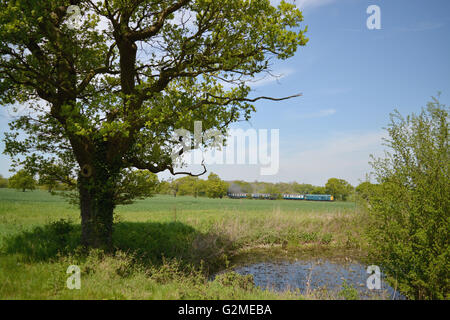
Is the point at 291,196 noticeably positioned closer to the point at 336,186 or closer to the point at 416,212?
the point at 336,186

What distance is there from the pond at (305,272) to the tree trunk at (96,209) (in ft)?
22.1

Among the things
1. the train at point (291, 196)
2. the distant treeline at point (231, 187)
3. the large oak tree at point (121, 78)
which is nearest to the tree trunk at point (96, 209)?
the large oak tree at point (121, 78)

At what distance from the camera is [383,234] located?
10117 mm

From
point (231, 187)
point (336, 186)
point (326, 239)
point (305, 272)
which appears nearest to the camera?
point (305, 272)

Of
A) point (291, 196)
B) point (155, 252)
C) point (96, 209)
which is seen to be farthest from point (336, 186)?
point (96, 209)

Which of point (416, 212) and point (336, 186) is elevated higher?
point (416, 212)

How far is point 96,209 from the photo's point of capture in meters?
11.4

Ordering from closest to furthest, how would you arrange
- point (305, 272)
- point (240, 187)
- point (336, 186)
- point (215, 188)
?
1. point (305, 272)
2. point (215, 188)
3. point (240, 187)
4. point (336, 186)

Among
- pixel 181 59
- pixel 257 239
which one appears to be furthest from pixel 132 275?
pixel 257 239

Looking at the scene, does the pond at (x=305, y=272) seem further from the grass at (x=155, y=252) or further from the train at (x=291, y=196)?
the train at (x=291, y=196)

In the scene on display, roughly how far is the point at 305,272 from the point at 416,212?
22.4 feet

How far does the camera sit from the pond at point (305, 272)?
11.7 meters

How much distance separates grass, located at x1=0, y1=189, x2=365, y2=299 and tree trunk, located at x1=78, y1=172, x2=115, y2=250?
0.69m
